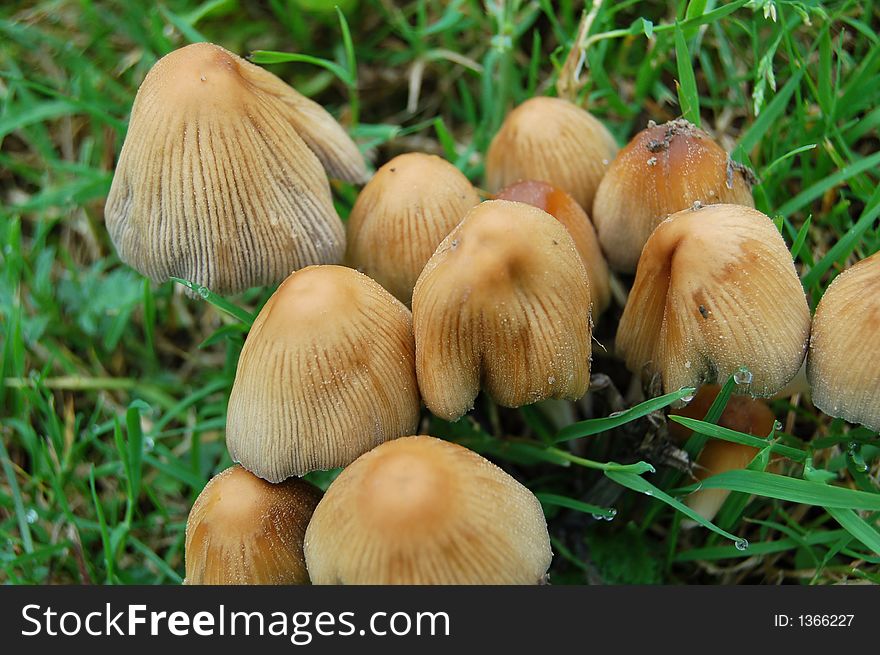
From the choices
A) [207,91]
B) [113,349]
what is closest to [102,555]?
[113,349]

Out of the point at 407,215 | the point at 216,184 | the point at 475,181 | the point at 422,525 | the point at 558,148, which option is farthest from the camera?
the point at 475,181

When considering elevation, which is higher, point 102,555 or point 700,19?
point 700,19

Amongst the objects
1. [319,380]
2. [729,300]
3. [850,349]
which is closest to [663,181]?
[729,300]

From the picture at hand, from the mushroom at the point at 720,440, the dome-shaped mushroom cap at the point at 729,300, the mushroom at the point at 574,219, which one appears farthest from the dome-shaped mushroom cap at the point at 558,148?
the mushroom at the point at 720,440

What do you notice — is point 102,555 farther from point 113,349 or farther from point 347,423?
point 347,423

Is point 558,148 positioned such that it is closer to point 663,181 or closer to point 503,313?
point 663,181

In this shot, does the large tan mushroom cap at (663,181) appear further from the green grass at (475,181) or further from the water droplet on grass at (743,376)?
the water droplet on grass at (743,376)
